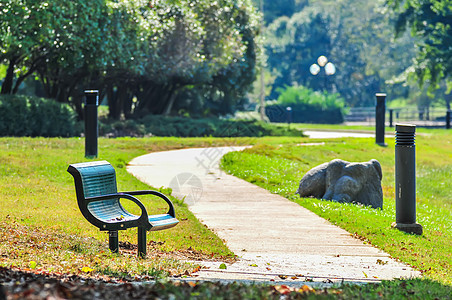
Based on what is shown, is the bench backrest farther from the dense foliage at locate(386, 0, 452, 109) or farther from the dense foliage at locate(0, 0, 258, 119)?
the dense foliage at locate(386, 0, 452, 109)

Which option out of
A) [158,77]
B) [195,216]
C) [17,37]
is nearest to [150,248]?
[195,216]

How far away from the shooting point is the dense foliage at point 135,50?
952 inches

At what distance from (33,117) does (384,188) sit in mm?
12095

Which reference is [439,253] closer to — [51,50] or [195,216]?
[195,216]

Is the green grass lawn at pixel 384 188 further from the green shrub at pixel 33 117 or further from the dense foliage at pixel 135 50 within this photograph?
the dense foliage at pixel 135 50

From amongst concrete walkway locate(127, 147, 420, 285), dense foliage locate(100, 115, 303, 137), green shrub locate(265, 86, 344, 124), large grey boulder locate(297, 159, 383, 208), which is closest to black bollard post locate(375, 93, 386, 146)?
dense foliage locate(100, 115, 303, 137)

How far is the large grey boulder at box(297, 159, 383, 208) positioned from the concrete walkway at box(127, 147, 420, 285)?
76cm

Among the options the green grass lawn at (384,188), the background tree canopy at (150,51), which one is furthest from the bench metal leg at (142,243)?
the background tree canopy at (150,51)

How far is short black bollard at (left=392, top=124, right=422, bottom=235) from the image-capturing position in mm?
9945

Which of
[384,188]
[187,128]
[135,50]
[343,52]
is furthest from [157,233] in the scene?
[343,52]

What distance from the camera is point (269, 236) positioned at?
935 centimetres

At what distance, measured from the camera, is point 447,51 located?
41.0m

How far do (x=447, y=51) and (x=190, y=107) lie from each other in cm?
→ 1421

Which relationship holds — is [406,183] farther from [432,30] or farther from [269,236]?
[432,30]
